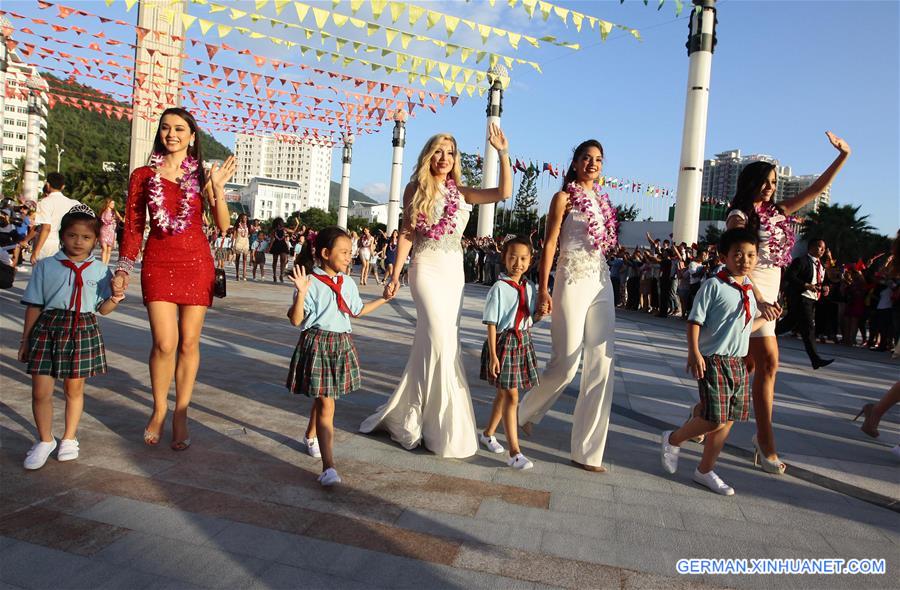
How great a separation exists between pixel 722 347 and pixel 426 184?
200 centimetres

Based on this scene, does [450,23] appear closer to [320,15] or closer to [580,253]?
[320,15]

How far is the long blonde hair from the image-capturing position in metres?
3.93

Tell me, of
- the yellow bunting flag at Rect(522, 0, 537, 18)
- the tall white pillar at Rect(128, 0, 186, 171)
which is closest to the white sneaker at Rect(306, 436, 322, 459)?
the yellow bunting flag at Rect(522, 0, 537, 18)

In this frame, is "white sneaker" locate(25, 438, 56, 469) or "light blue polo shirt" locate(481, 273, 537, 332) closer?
"white sneaker" locate(25, 438, 56, 469)

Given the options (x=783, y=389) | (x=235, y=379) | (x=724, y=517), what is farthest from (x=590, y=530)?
(x=783, y=389)

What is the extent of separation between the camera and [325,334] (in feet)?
11.2

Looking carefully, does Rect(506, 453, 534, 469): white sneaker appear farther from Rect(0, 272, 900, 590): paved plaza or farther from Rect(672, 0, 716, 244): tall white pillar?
Rect(672, 0, 716, 244): tall white pillar

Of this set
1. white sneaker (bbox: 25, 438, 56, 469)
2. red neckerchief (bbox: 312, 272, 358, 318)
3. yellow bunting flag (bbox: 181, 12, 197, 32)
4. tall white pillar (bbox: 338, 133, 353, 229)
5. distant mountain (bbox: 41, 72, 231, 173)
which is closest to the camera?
white sneaker (bbox: 25, 438, 56, 469)

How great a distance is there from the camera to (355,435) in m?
4.20

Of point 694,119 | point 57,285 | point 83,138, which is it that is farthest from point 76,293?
point 83,138

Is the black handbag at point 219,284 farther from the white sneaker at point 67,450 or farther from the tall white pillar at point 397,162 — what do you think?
the tall white pillar at point 397,162

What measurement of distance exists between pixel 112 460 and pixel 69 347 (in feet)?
2.12

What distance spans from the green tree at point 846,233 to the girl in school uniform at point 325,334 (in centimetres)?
4082

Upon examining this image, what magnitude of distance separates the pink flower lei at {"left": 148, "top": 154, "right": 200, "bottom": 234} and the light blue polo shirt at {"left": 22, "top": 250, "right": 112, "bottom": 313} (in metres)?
0.46
